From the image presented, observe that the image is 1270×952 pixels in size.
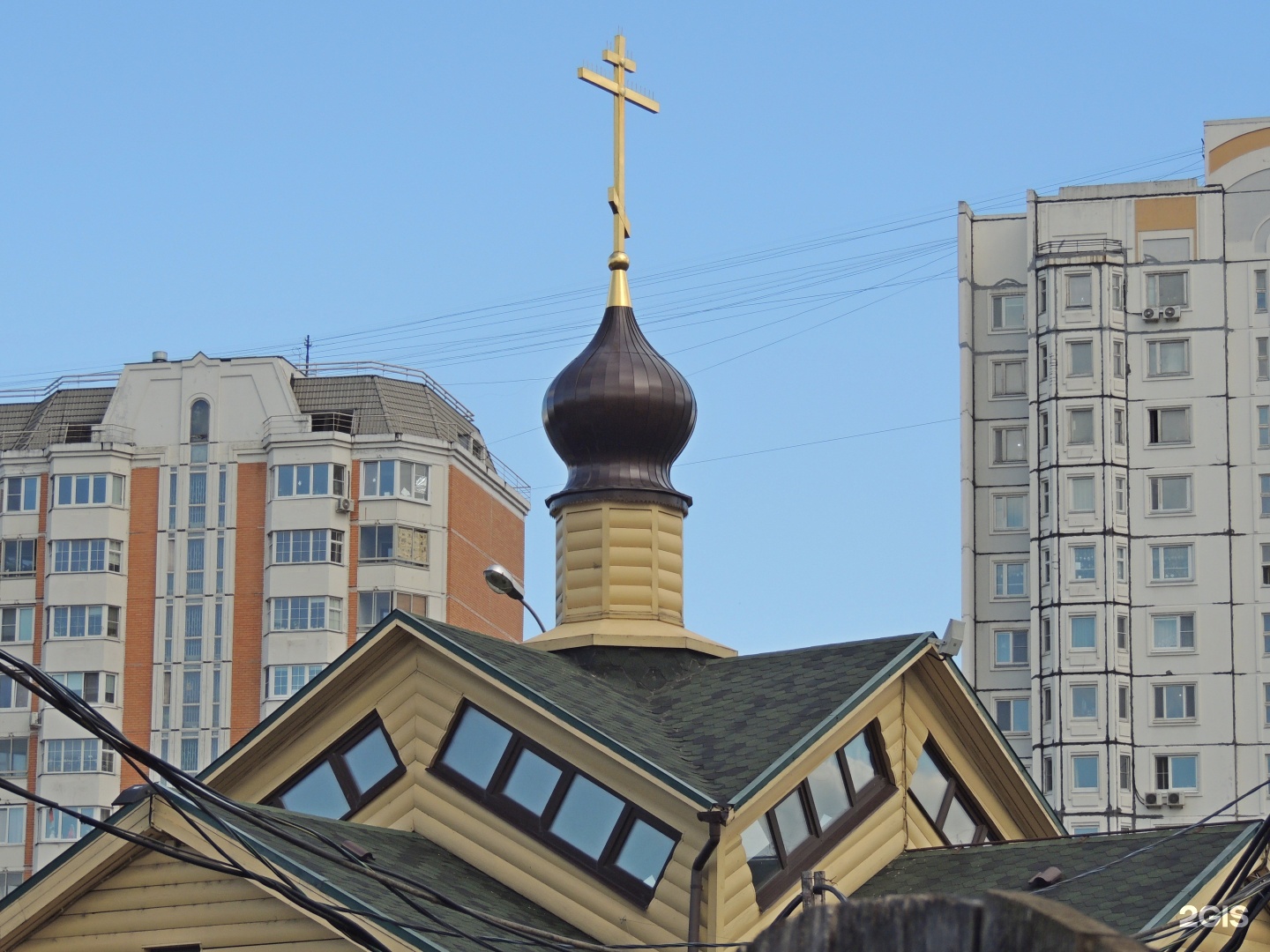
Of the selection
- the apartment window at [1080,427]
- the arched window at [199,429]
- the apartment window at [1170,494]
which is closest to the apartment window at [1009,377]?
the apartment window at [1080,427]

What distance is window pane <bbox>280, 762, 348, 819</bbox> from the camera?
18797mm

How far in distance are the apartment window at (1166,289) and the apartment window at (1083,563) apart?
9.02 metres

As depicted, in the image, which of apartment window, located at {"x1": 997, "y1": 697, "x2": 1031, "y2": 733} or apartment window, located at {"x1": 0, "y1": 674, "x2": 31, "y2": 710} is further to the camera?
apartment window, located at {"x1": 0, "y1": 674, "x2": 31, "y2": 710}

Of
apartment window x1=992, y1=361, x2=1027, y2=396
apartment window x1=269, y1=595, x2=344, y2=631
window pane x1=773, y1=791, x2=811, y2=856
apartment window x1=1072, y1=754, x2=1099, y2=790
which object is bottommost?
window pane x1=773, y1=791, x2=811, y2=856

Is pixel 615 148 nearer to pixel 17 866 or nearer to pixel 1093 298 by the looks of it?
pixel 1093 298

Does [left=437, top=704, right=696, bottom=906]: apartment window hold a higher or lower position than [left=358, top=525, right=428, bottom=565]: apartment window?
lower

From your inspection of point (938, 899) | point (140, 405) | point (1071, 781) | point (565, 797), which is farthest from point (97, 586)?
point (938, 899)

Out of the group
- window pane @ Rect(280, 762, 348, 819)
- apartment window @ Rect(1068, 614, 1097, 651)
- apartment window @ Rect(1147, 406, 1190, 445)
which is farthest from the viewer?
apartment window @ Rect(1147, 406, 1190, 445)

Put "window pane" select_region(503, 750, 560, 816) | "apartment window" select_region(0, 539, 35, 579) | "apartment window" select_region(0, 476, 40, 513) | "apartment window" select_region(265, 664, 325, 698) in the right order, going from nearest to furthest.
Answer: "window pane" select_region(503, 750, 560, 816) < "apartment window" select_region(265, 664, 325, 698) < "apartment window" select_region(0, 539, 35, 579) < "apartment window" select_region(0, 476, 40, 513)

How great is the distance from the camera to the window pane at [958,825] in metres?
19.7

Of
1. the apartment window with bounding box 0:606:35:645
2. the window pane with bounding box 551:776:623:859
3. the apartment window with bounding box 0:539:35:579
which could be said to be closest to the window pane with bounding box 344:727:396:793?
the window pane with bounding box 551:776:623:859

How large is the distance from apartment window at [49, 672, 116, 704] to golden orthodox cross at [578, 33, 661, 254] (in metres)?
56.9

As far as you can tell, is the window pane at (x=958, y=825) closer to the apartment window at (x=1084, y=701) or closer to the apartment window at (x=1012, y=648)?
the apartment window at (x=1084, y=701)

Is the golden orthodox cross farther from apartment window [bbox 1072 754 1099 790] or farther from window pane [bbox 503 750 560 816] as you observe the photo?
apartment window [bbox 1072 754 1099 790]
